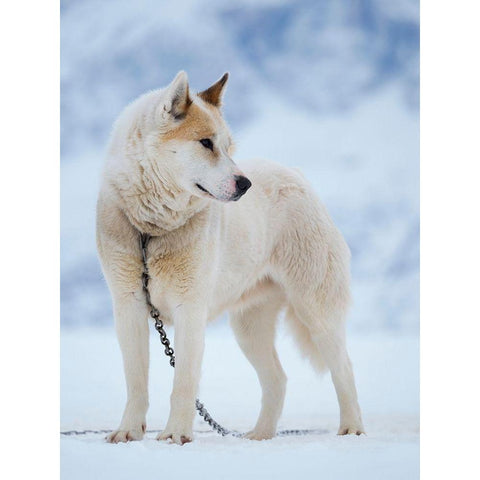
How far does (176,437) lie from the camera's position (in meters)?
3.42

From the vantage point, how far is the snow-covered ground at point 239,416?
3.31m

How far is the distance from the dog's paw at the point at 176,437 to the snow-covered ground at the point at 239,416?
49 millimetres

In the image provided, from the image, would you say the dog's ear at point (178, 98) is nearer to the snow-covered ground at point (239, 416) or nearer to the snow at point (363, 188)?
the snow at point (363, 188)

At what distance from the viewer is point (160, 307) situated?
12.0 feet

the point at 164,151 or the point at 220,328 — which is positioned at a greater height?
the point at 164,151

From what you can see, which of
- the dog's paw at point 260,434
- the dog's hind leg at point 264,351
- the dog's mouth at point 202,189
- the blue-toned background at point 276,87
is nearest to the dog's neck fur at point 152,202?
the dog's mouth at point 202,189

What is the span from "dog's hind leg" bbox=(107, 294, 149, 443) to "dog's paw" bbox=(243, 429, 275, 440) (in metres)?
0.77

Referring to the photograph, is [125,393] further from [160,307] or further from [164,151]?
[164,151]

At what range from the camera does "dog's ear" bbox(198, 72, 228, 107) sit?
3.57m

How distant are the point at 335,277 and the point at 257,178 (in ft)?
2.22

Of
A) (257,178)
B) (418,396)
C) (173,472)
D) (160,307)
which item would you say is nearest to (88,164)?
(160,307)

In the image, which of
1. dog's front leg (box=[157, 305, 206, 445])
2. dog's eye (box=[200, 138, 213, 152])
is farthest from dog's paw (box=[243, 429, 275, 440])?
dog's eye (box=[200, 138, 213, 152])

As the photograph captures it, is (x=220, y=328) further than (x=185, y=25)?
Yes
